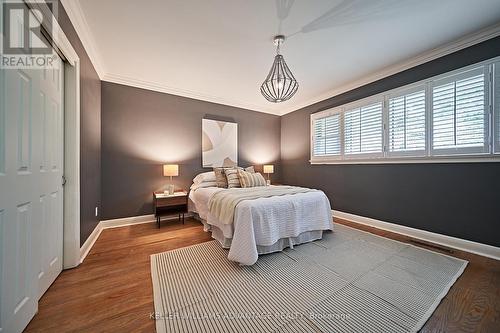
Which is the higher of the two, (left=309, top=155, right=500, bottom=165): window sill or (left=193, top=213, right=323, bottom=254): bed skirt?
(left=309, top=155, right=500, bottom=165): window sill

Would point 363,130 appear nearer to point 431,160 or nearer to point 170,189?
point 431,160

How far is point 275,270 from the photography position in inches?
74.9

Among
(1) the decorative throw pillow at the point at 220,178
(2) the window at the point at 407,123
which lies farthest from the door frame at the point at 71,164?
(2) the window at the point at 407,123

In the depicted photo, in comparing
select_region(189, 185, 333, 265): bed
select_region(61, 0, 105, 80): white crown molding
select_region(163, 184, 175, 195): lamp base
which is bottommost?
select_region(189, 185, 333, 265): bed

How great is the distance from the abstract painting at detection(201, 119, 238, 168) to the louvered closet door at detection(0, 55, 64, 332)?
8.15ft

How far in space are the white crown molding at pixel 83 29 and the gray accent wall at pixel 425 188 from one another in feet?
13.5

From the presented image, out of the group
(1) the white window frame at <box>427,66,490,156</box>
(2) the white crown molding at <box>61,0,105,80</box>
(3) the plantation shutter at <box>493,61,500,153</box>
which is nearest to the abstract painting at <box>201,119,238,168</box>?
(2) the white crown molding at <box>61,0,105,80</box>

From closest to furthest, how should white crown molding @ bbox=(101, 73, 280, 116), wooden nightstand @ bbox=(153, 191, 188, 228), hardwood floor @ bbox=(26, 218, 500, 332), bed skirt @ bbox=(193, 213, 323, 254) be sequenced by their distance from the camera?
hardwood floor @ bbox=(26, 218, 500, 332), bed skirt @ bbox=(193, 213, 323, 254), wooden nightstand @ bbox=(153, 191, 188, 228), white crown molding @ bbox=(101, 73, 280, 116)

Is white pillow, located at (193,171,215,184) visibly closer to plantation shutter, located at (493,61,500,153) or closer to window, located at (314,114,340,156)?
window, located at (314,114,340,156)

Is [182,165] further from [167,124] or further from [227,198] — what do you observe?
[227,198]

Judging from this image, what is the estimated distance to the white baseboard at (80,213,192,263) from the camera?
2.19 metres

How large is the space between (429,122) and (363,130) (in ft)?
3.01

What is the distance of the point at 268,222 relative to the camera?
214cm

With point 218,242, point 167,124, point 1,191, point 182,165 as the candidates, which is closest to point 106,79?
point 167,124
